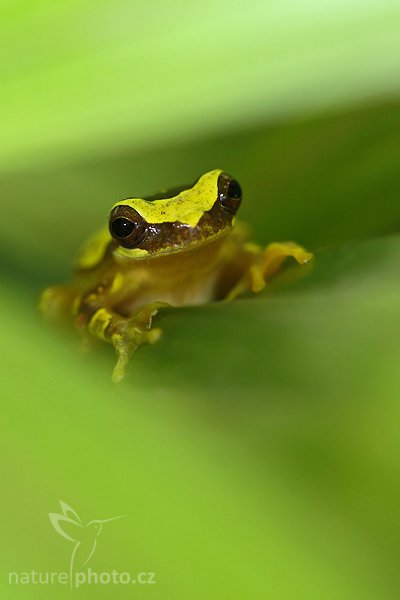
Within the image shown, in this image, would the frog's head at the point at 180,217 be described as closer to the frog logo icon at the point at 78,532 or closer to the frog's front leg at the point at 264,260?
the frog's front leg at the point at 264,260

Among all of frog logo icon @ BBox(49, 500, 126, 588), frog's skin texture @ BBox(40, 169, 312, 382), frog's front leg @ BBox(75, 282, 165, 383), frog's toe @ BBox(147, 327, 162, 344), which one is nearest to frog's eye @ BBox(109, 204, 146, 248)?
frog's skin texture @ BBox(40, 169, 312, 382)

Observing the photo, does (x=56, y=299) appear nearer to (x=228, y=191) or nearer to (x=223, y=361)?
(x=228, y=191)

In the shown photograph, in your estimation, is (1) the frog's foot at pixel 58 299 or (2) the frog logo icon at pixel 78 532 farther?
(1) the frog's foot at pixel 58 299

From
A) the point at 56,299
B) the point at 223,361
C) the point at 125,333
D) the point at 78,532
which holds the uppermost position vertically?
the point at 56,299

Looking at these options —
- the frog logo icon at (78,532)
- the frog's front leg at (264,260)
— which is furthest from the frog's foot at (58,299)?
the frog logo icon at (78,532)

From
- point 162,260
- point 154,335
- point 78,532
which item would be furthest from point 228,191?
point 78,532

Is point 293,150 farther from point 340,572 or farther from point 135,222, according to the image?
point 340,572
